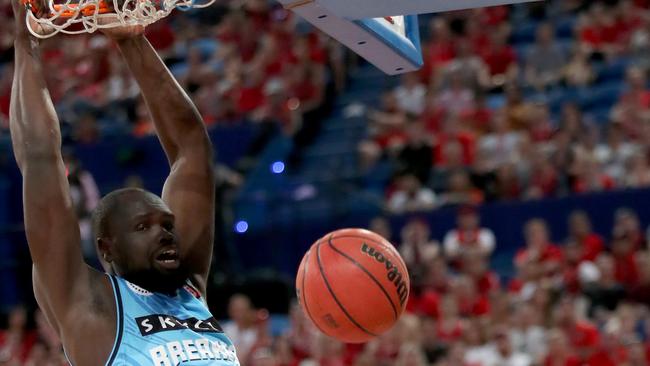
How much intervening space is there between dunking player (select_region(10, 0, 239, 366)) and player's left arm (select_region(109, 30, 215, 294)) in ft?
0.35

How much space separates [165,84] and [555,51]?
8621 mm

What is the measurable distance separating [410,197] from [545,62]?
7.41ft

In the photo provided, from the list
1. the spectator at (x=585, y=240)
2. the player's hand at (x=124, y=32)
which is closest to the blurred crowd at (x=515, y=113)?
the spectator at (x=585, y=240)

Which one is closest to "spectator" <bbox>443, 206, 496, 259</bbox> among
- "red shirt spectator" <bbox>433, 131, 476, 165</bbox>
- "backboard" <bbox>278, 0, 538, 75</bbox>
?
"red shirt spectator" <bbox>433, 131, 476, 165</bbox>

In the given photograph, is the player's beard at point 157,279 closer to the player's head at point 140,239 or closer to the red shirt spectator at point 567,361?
the player's head at point 140,239

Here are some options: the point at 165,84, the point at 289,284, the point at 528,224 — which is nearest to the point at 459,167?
the point at 528,224

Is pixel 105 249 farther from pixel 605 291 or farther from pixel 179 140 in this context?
pixel 605 291

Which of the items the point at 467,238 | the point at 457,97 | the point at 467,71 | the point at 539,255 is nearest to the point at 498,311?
the point at 539,255

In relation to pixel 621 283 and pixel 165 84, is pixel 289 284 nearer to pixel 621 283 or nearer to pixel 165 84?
pixel 621 283

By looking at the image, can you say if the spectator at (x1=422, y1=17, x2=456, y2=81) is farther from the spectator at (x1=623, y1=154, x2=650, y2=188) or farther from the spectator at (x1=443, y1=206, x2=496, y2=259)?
the spectator at (x1=623, y1=154, x2=650, y2=188)

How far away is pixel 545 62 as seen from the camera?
13273mm

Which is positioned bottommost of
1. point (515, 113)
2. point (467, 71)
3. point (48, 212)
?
point (515, 113)

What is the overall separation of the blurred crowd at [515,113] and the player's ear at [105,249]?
741 cm

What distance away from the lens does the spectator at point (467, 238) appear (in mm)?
11344
